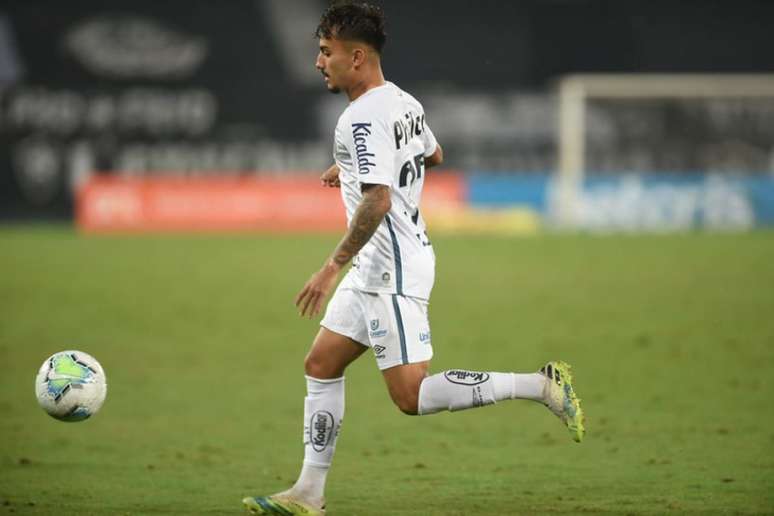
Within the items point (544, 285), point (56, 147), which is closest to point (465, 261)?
point (544, 285)

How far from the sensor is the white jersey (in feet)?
20.5

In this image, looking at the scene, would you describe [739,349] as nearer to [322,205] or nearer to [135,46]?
[322,205]

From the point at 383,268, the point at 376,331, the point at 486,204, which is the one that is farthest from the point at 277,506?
the point at 486,204

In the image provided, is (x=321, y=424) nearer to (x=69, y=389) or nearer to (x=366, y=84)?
(x=69, y=389)

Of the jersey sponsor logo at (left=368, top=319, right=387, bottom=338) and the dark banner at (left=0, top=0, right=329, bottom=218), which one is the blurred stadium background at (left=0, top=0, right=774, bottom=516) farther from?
the jersey sponsor logo at (left=368, top=319, right=387, bottom=338)

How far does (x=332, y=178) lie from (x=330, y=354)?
965mm

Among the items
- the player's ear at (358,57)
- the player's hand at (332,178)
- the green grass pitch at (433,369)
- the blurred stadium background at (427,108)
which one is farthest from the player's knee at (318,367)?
the blurred stadium background at (427,108)

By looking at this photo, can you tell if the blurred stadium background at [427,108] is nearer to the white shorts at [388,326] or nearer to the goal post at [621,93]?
the goal post at [621,93]

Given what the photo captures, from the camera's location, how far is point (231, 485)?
761 cm

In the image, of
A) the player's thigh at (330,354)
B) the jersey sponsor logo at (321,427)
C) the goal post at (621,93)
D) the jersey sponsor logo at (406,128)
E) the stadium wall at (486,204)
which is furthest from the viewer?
→ the goal post at (621,93)

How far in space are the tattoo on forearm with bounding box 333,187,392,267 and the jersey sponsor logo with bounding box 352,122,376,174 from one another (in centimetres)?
11

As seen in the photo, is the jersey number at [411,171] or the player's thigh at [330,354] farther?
the player's thigh at [330,354]

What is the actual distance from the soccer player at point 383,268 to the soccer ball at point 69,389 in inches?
41.5

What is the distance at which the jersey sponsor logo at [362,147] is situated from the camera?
Result: 6207mm
